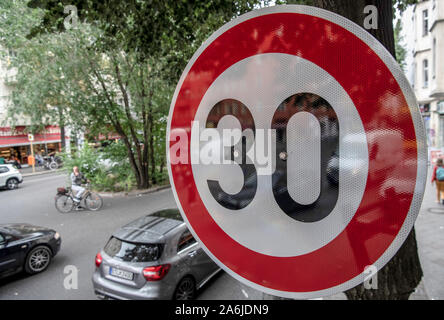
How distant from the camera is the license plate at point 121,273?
4489 mm

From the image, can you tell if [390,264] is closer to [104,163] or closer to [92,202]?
[92,202]

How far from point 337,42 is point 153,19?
3.57 metres

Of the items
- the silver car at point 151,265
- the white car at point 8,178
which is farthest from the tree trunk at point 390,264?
the white car at point 8,178

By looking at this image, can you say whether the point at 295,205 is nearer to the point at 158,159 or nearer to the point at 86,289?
the point at 86,289

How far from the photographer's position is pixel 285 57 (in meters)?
0.84

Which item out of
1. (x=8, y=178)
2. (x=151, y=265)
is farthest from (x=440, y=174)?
(x=8, y=178)

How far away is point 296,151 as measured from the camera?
2.81 feet

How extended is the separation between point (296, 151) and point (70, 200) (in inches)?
466

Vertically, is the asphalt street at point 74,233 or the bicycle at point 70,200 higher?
the bicycle at point 70,200

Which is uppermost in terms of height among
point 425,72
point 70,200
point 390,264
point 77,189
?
point 425,72

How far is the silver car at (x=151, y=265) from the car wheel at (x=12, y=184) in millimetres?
15387

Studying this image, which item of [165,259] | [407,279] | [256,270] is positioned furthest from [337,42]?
[165,259]

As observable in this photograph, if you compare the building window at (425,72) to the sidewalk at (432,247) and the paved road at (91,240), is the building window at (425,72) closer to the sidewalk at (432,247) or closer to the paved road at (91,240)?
the paved road at (91,240)

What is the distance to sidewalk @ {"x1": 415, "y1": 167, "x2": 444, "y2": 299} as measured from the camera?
420cm
